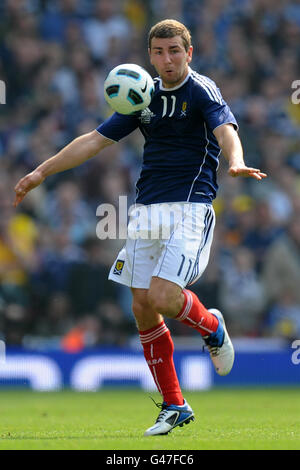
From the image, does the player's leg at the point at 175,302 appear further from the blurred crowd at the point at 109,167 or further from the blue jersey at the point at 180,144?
the blurred crowd at the point at 109,167

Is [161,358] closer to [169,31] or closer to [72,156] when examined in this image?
[72,156]

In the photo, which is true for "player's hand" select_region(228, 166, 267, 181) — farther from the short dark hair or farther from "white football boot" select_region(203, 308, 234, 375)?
"white football boot" select_region(203, 308, 234, 375)

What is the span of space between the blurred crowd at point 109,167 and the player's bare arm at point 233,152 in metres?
5.55

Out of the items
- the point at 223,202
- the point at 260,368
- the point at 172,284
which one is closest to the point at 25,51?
Result: the point at 223,202

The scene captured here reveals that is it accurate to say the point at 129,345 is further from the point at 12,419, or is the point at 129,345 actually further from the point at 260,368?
the point at 12,419

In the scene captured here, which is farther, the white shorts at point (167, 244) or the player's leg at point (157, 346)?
the player's leg at point (157, 346)

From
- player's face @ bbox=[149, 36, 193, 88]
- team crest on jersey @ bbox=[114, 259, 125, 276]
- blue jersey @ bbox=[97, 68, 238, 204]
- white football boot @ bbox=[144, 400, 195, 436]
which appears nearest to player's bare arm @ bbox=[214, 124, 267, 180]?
blue jersey @ bbox=[97, 68, 238, 204]

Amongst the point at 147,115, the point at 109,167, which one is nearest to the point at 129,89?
the point at 147,115

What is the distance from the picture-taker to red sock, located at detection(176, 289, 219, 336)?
573 centimetres

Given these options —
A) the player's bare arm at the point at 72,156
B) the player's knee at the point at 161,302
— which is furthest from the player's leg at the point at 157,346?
the player's bare arm at the point at 72,156

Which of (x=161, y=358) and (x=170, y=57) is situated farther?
(x=161, y=358)

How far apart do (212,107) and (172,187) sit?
0.57 metres

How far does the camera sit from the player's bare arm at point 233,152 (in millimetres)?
5055

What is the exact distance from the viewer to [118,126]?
6.07m
